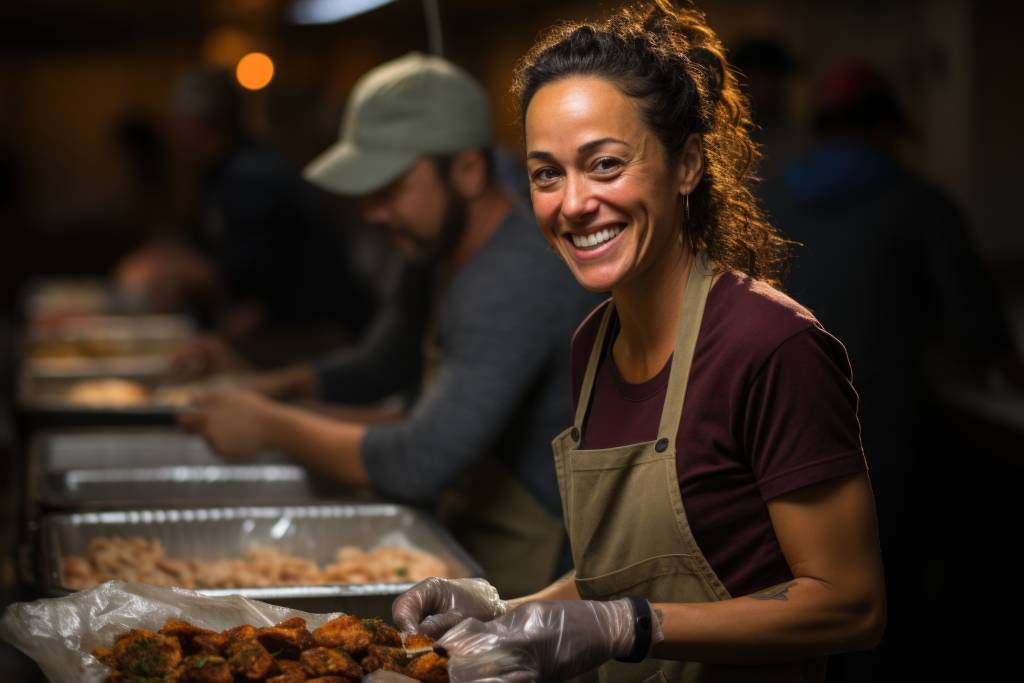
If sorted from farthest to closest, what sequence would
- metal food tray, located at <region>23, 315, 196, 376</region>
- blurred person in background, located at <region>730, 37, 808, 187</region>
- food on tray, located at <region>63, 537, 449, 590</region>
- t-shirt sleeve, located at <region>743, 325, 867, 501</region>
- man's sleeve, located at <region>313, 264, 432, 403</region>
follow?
1. metal food tray, located at <region>23, 315, 196, 376</region>
2. blurred person in background, located at <region>730, 37, 808, 187</region>
3. man's sleeve, located at <region>313, 264, 432, 403</region>
4. food on tray, located at <region>63, 537, 449, 590</region>
5. t-shirt sleeve, located at <region>743, 325, 867, 501</region>

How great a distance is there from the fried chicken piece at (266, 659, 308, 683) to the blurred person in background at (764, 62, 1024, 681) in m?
1.16

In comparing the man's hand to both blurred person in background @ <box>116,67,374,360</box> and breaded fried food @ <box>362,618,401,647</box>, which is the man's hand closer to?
breaded fried food @ <box>362,618,401,647</box>

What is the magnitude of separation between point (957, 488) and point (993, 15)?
8.17 feet

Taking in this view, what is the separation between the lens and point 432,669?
1498 mm

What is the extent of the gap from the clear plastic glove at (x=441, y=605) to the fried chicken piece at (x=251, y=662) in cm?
18

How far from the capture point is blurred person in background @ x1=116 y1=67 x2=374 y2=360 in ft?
16.2

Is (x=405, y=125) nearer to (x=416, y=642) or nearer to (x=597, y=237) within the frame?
(x=597, y=237)

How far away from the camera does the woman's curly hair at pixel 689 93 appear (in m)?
1.55

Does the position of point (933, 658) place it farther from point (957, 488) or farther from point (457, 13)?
point (457, 13)

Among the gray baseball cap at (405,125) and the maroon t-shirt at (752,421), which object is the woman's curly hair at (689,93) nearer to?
the maroon t-shirt at (752,421)

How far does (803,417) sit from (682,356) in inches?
7.2

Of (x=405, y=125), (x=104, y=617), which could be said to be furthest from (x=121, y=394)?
(x=104, y=617)

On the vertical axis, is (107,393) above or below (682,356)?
below

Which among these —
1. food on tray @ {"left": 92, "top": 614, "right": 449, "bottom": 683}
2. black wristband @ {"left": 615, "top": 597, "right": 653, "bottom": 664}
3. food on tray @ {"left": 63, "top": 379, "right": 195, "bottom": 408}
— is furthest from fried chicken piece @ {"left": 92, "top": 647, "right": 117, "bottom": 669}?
food on tray @ {"left": 63, "top": 379, "right": 195, "bottom": 408}
